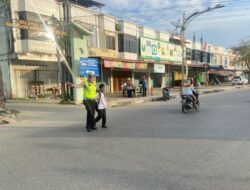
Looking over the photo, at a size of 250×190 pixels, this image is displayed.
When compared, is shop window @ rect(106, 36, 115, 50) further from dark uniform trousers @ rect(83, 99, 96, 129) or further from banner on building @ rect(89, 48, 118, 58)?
dark uniform trousers @ rect(83, 99, 96, 129)

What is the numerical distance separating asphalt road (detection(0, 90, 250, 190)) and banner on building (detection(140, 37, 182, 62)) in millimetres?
26195

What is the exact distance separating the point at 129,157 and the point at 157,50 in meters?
32.6

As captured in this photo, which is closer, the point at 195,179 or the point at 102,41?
the point at 195,179

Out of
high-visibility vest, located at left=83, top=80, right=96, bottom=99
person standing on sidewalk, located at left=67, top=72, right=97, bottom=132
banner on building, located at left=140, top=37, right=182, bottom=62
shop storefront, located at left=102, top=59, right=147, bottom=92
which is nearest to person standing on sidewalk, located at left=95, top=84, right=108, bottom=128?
person standing on sidewalk, located at left=67, top=72, right=97, bottom=132

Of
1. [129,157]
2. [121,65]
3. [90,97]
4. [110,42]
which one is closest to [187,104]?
[90,97]

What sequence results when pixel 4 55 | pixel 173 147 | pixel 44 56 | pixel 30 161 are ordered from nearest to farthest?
pixel 30 161 < pixel 173 147 < pixel 4 55 < pixel 44 56

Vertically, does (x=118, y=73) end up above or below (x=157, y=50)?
below

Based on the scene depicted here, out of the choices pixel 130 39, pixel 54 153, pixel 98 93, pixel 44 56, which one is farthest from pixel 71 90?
pixel 130 39

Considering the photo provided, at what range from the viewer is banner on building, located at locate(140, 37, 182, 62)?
35066 millimetres

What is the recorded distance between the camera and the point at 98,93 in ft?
31.8

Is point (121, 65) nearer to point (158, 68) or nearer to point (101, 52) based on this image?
point (101, 52)

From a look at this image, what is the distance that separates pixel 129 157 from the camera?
19.0 ft

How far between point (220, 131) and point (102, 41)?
23.2 meters

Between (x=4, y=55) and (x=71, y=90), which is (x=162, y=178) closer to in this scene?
(x=71, y=90)
